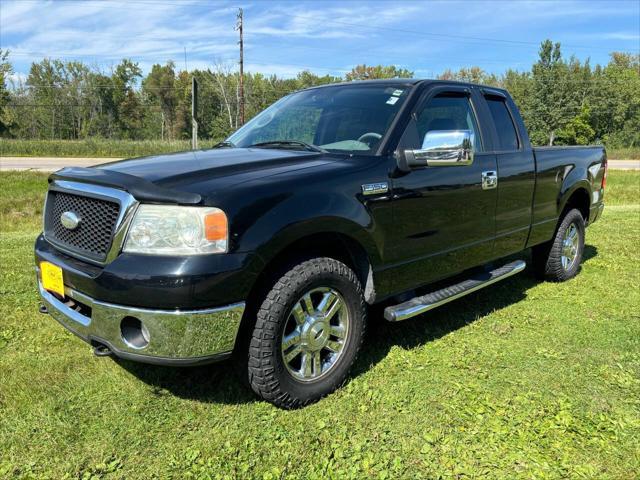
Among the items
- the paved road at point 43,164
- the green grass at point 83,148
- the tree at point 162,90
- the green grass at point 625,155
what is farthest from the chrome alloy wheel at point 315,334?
the tree at point 162,90

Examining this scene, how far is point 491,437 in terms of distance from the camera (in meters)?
2.60

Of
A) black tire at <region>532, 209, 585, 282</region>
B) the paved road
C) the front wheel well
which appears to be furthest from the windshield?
the paved road

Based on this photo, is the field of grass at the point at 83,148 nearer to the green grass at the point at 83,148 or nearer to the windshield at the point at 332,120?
the green grass at the point at 83,148

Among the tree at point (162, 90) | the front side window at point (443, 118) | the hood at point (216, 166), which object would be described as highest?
the tree at point (162, 90)

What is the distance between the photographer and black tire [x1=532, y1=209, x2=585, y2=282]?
17.1 ft

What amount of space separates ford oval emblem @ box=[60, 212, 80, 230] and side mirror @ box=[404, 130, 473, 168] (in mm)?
1908

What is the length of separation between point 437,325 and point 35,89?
70691 millimetres

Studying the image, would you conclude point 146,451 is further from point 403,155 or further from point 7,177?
point 7,177

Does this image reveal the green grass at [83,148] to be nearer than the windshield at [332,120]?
No

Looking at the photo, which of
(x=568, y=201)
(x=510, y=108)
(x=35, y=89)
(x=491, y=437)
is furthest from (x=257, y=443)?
(x=35, y=89)

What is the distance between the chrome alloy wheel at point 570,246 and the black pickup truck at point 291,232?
129cm

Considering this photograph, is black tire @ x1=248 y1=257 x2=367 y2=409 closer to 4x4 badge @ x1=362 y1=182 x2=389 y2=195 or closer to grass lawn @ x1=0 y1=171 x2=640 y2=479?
grass lawn @ x1=0 y1=171 x2=640 y2=479

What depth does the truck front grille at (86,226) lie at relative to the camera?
253 centimetres

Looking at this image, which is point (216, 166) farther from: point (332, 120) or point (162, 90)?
point (162, 90)
